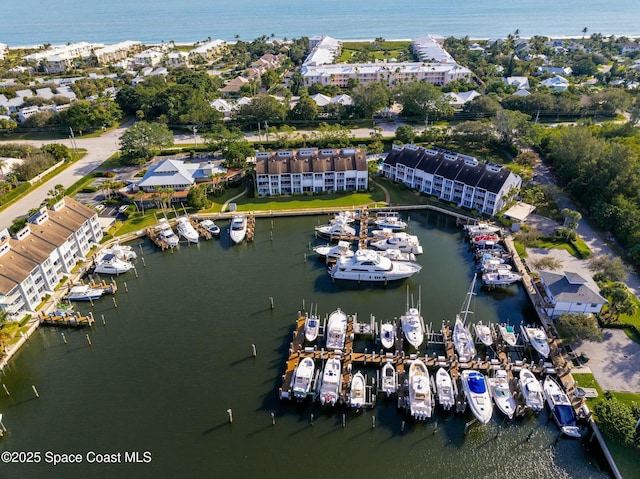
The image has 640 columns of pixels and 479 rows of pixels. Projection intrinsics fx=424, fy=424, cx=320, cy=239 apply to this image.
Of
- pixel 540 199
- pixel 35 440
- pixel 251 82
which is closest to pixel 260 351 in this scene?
pixel 35 440

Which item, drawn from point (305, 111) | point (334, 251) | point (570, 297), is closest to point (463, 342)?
point (570, 297)

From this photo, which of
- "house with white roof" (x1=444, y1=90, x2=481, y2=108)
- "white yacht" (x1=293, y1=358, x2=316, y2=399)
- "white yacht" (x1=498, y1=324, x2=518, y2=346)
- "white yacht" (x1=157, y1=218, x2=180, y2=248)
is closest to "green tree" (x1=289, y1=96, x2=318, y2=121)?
"house with white roof" (x1=444, y1=90, x2=481, y2=108)

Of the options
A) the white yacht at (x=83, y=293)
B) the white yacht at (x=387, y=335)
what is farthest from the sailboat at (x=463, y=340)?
the white yacht at (x=83, y=293)

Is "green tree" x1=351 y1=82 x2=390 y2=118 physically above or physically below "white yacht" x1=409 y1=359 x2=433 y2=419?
above

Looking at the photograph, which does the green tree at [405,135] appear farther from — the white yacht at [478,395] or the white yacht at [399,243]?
the white yacht at [478,395]

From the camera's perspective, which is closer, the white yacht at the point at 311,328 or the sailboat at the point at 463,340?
the sailboat at the point at 463,340

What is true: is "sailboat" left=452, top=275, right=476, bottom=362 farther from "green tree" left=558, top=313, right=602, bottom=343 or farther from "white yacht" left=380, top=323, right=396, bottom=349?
"green tree" left=558, top=313, right=602, bottom=343

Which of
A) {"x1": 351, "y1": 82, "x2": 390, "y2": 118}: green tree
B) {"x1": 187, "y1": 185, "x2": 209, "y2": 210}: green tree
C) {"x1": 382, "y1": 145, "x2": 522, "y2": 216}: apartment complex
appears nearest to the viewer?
{"x1": 382, "y1": 145, "x2": 522, "y2": 216}: apartment complex
